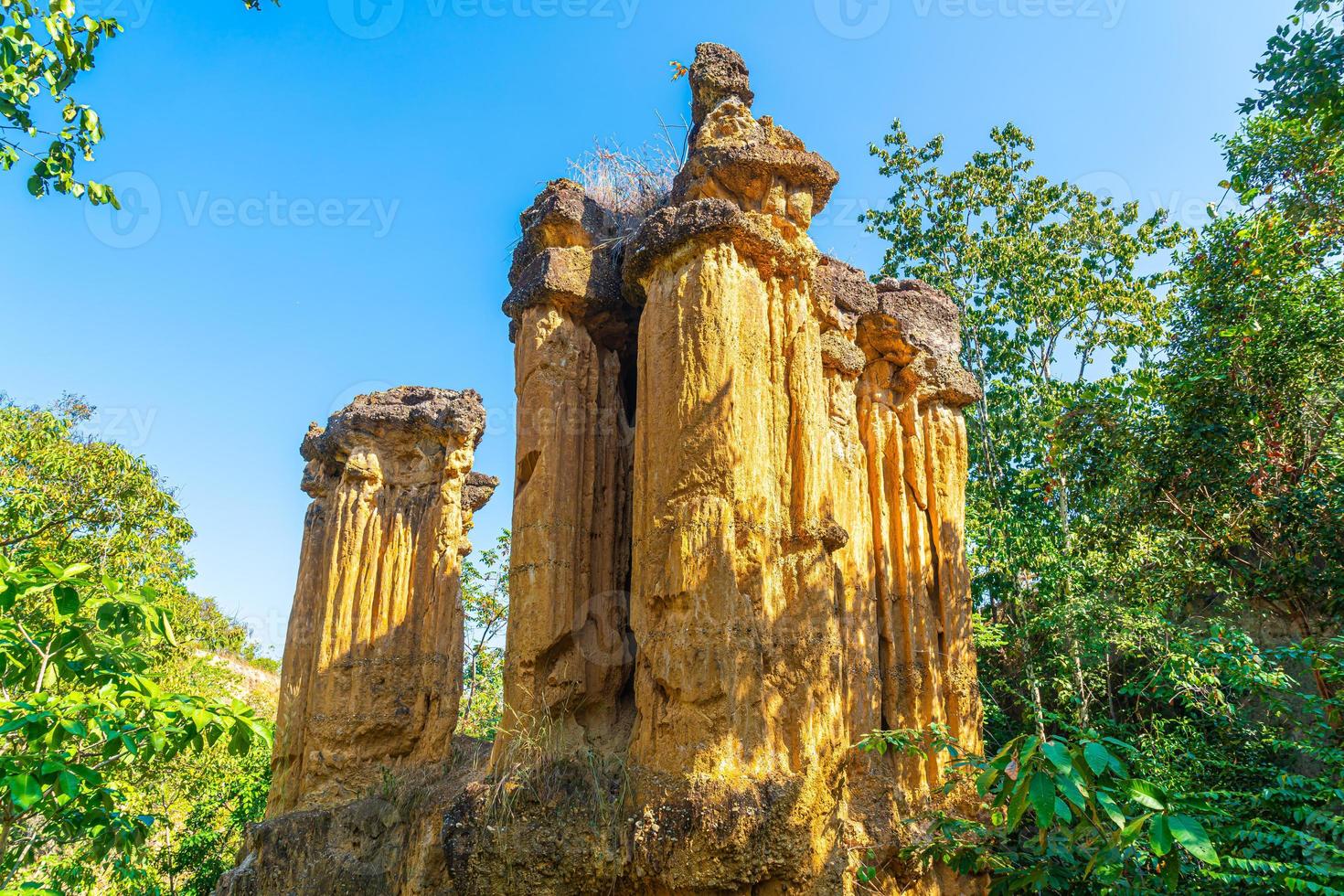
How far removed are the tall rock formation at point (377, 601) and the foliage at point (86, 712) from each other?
7.01 metres

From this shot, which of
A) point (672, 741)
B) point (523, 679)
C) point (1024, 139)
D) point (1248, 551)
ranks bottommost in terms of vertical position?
point (672, 741)

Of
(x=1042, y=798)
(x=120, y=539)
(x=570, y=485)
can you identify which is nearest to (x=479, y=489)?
(x=570, y=485)

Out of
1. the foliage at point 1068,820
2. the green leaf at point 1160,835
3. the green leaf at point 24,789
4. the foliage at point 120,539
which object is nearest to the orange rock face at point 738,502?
the foliage at point 1068,820

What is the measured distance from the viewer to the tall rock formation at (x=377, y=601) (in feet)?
38.7

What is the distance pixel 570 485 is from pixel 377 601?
14.0 ft

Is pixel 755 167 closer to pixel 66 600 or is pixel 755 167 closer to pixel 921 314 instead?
pixel 921 314

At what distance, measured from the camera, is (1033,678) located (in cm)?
1394

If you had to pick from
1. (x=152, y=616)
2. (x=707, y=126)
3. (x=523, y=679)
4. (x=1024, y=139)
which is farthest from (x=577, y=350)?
(x=1024, y=139)

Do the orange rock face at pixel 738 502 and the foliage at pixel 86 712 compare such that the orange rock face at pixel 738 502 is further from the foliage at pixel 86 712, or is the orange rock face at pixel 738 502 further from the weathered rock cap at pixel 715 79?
the foliage at pixel 86 712

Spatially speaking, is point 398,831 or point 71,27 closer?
point 71,27

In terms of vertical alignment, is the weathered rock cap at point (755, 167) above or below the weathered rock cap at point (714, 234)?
above

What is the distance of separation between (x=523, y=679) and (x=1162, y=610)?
8.08 metres

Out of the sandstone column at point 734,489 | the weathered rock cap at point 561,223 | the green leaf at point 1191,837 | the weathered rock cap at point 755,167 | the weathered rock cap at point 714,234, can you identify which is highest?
the weathered rock cap at point 561,223

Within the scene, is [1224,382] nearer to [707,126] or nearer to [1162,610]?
[1162,610]
